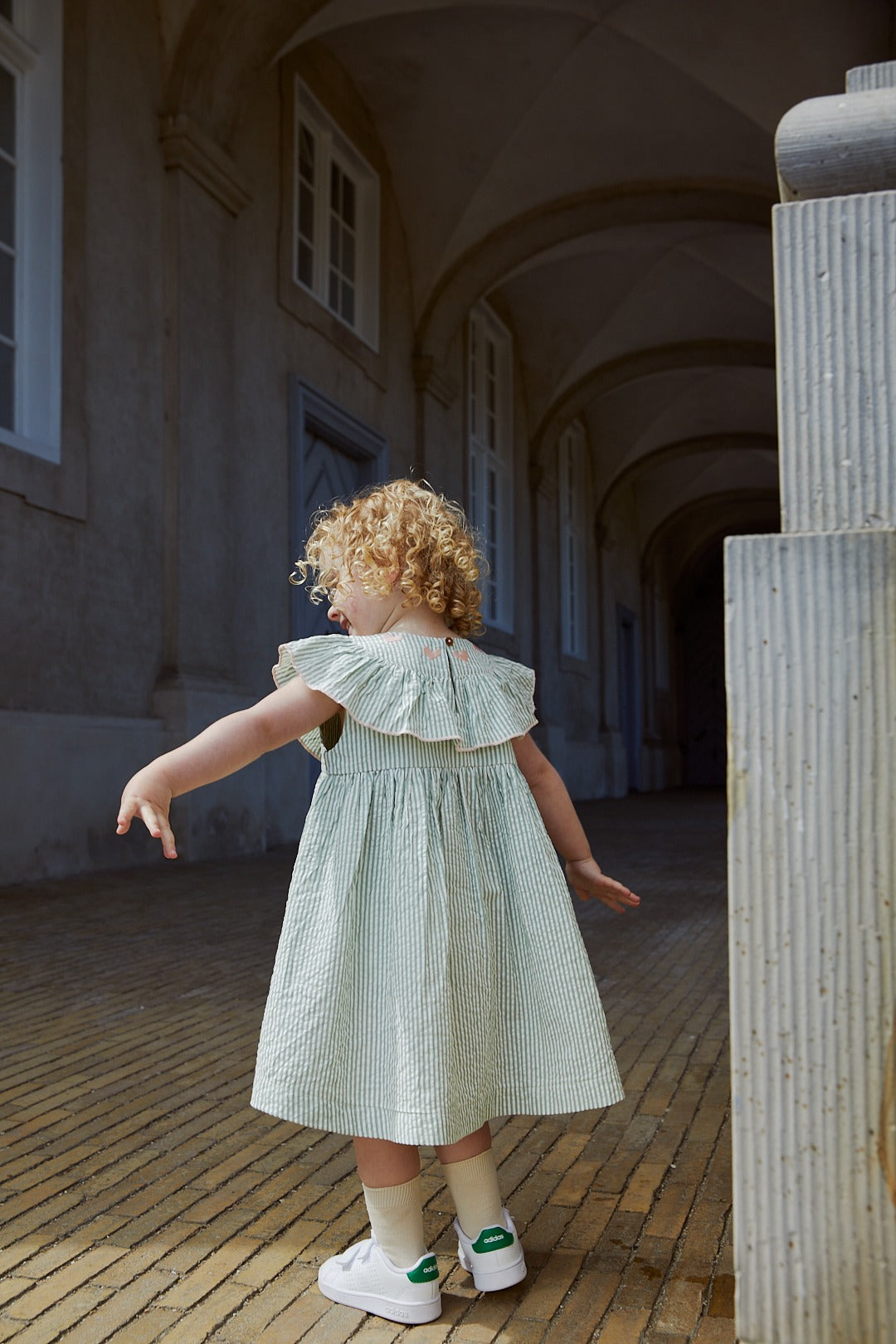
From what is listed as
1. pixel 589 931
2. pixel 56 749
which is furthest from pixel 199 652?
pixel 589 931

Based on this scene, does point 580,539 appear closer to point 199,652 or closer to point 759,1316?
point 199,652

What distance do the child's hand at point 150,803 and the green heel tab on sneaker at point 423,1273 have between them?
61 cm

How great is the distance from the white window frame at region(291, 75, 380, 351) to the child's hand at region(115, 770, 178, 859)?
747 centimetres

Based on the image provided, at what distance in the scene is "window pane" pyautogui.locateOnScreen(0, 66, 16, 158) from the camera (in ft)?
18.9

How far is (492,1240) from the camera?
153 cm

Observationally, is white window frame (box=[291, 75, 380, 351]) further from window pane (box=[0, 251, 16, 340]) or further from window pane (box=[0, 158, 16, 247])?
window pane (box=[0, 251, 16, 340])

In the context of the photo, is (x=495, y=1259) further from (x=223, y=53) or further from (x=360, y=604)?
(x=223, y=53)

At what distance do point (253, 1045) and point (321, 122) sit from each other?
801 centimetres

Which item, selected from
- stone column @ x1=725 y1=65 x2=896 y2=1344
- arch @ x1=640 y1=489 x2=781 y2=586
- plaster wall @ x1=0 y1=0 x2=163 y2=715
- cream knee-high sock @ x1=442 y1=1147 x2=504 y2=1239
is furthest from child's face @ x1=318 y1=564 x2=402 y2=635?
arch @ x1=640 y1=489 x2=781 y2=586

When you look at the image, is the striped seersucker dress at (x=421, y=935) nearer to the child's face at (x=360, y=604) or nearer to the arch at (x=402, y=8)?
the child's face at (x=360, y=604)

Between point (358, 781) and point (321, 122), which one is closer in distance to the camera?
point (358, 781)

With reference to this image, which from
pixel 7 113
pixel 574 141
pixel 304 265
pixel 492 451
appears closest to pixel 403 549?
pixel 7 113

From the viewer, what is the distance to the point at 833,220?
1.19 metres

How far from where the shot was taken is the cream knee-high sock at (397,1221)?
4.91 feet
